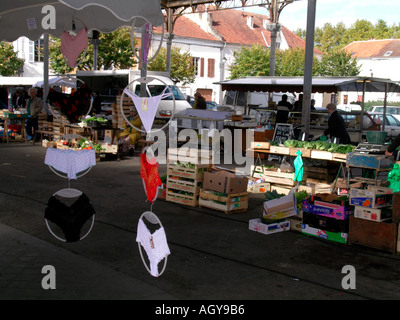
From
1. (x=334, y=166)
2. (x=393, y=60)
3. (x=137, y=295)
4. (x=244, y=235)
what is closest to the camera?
(x=137, y=295)

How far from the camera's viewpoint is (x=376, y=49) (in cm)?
6469

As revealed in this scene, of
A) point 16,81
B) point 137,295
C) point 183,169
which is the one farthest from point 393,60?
point 137,295

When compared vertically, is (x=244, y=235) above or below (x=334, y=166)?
below

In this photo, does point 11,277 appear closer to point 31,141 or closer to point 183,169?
point 183,169

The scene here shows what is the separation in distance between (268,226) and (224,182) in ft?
4.50

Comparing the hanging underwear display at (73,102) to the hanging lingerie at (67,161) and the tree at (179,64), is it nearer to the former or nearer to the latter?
the hanging lingerie at (67,161)

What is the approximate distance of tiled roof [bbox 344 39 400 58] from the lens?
62469 mm

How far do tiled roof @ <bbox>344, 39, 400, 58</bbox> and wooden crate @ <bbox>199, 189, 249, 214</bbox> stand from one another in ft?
A: 192

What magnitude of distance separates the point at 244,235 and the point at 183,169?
7.06ft

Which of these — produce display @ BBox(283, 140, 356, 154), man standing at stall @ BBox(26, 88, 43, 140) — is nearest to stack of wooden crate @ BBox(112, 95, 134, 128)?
man standing at stall @ BBox(26, 88, 43, 140)

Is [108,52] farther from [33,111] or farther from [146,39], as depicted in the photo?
[146,39]

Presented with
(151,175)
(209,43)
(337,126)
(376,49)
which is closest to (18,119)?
(337,126)

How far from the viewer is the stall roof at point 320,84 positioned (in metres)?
15.5
